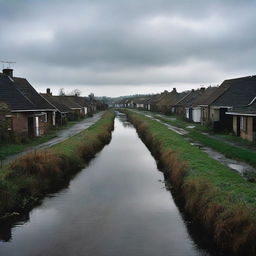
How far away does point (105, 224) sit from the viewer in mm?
12055

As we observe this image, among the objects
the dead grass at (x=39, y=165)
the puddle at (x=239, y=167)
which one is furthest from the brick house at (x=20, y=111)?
the puddle at (x=239, y=167)

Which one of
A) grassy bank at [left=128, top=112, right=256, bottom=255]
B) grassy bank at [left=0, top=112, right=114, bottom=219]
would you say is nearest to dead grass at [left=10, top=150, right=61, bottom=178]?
grassy bank at [left=0, top=112, right=114, bottom=219]

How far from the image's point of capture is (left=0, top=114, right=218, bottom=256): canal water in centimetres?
1020

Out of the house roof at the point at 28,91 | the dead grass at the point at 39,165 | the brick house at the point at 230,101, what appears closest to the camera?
the dead grass at the point at 39,165

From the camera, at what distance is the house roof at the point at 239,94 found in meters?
34.3

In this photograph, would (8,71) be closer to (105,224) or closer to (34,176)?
(34,176)

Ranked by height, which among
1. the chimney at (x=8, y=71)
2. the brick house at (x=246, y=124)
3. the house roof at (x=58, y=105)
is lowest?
the brick house at (x=246, y=124)

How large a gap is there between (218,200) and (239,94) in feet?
90.3

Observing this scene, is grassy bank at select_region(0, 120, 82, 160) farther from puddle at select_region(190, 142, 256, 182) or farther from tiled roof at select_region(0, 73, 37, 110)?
puddle at select_region(190, 142, 256, 182)

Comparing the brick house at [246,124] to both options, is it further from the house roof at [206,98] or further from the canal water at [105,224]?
the house roof at [206,98]

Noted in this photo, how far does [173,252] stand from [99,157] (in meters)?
15.9

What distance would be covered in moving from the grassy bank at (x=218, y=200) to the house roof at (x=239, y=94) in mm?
18025

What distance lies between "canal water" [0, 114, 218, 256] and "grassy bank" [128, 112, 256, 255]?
0.65 m

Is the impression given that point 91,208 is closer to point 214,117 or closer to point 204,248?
point 204,248
